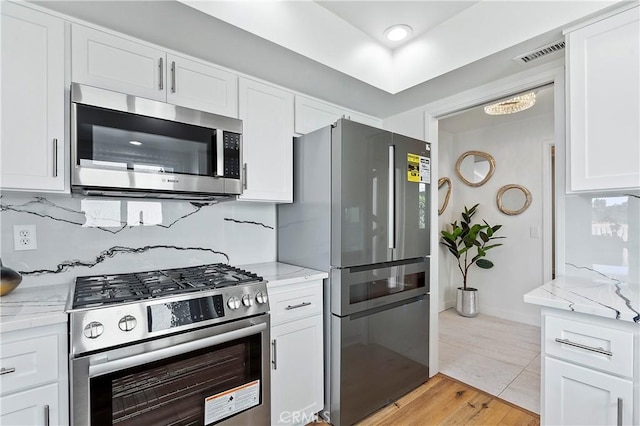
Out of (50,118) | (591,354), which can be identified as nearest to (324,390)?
(591,354)

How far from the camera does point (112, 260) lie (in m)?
1.81

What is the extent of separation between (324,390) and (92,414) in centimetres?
123

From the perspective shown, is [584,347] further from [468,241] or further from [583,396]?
[468,241]

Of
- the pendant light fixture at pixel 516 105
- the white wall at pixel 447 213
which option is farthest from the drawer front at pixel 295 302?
the white wall at pixel 447 213

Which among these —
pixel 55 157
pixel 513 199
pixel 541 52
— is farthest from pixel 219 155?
pixel 513 199

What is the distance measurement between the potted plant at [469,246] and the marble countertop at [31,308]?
384cm

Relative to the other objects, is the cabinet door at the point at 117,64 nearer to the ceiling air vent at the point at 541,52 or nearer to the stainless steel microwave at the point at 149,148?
the stainless steel microwave at the point at 149,148

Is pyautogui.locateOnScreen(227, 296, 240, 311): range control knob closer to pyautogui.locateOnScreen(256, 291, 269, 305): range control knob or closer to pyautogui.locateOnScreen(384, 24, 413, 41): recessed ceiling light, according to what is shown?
pyautogui.locateOnScreen(256, 291, 269, 305): range control knob

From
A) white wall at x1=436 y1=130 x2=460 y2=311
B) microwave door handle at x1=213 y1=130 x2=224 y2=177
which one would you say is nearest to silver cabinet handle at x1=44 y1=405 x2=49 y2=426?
microwave door handle at x1=213 y1=130 x2=224 y2=177

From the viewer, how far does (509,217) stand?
3871 millimetres

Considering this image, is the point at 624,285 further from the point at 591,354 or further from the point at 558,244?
the point at 591,354

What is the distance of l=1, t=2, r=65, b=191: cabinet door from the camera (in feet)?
4.38

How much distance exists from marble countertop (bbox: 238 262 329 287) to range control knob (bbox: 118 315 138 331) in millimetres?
651

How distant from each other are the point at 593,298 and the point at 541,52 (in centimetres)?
138
